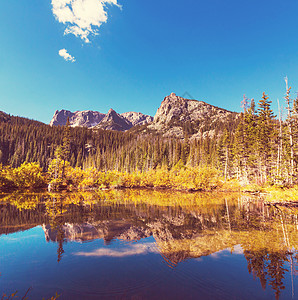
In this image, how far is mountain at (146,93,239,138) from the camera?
506 ft

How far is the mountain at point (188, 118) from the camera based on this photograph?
154 metres

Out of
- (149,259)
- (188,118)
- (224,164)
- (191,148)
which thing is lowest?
(149,259)

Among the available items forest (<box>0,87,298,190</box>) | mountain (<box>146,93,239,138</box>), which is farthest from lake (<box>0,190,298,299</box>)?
mountain (<box>146,93,239,138</box>)

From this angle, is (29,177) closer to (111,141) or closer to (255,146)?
(255,146)

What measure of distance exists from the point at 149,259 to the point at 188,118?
178916 millimetres

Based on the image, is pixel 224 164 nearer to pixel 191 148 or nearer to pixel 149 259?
pixel 191 148

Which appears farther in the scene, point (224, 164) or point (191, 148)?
point (191, 148)

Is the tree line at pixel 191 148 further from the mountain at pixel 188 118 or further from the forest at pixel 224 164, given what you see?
the mountain at pixel 188 118

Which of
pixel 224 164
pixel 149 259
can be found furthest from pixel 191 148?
pixel 149 259

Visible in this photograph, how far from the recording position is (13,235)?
9.48 meters

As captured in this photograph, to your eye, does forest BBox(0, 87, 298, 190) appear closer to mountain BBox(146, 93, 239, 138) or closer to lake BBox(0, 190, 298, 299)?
lake BBox(0, 190, 298, 299)

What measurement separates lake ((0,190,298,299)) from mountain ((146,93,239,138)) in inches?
5379

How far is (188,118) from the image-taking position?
178m

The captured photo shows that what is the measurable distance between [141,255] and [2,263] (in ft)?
17.0
